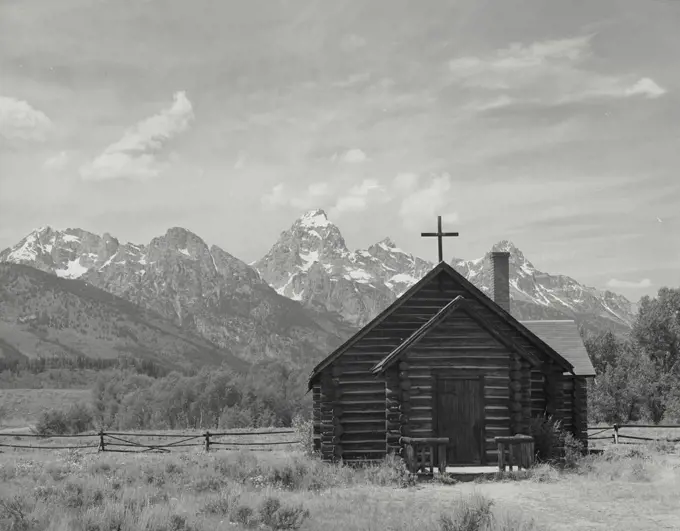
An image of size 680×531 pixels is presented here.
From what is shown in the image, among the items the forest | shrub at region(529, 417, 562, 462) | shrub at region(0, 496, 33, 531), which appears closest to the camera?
shrub at region(0, 496, 33, 531)

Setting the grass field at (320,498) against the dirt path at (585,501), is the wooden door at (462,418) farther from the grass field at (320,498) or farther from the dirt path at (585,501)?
the dirt path at (585,501)

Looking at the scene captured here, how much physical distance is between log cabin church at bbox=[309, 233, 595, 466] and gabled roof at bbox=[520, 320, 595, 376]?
173 mm

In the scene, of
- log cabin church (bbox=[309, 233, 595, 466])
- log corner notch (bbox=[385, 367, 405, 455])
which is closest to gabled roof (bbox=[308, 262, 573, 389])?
log cabin church (bbox=[309, 233, 595, 466])

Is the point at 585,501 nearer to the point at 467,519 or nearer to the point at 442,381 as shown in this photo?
the point at 467,519

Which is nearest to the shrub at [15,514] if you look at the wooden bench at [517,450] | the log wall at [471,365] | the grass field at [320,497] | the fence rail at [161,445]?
the grass field at [320,497]

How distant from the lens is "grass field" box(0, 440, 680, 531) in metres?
12.7

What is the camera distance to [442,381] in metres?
21.7

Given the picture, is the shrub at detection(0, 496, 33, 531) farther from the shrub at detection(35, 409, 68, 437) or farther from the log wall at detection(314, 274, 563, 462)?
the shrub at detection(35, 409, 68, 437)

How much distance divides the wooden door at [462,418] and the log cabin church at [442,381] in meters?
0.03

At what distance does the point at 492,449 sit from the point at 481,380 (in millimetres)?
2025

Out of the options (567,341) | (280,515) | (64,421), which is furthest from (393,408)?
(64,421)

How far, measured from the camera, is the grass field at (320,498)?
41.8 feet

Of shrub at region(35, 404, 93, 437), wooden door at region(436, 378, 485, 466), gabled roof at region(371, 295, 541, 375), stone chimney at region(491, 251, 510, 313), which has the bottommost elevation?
shrub at region(35, 404, 93, 437)

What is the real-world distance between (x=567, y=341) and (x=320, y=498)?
14953 millimetres
